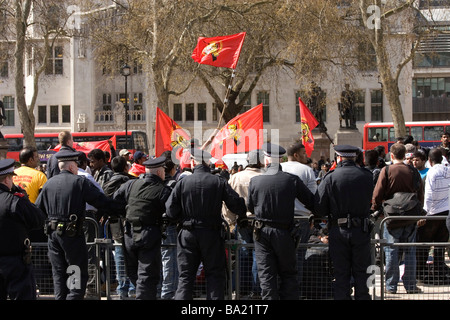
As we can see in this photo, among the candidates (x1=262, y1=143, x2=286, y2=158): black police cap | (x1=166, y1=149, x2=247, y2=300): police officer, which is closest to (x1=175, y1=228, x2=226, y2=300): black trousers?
(x1=166, y1=149, x2=247, y2=300): police officer

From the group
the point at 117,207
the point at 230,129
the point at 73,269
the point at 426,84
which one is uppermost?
the point at 426,84

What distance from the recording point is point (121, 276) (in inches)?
360

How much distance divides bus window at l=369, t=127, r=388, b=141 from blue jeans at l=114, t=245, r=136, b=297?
116 feet

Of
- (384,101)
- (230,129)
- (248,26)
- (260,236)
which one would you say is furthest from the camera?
(384,101)

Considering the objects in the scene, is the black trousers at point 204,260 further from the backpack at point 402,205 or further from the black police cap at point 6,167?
the backpack at point 402,205

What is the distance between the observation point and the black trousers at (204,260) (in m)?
8.16

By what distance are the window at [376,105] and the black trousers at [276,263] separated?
41.9 m

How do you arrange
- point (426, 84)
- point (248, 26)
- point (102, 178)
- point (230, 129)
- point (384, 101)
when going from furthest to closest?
point (426, 84) → point (384, 101) → point (248, 26) → point (230, 129) → point (102, 178)

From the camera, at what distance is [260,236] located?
814 cm

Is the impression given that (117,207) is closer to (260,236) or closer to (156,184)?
(156,184)

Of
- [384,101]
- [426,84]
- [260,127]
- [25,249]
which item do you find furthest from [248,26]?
[426,84]

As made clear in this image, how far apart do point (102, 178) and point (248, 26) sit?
2078 cm

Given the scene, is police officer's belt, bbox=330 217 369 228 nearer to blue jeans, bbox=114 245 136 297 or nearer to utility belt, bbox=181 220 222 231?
utility belt, bbox=181 220 222 231

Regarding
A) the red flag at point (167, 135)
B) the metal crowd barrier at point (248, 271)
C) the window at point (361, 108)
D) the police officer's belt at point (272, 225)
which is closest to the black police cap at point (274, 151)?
the police officer's belt at point (272, 225)
